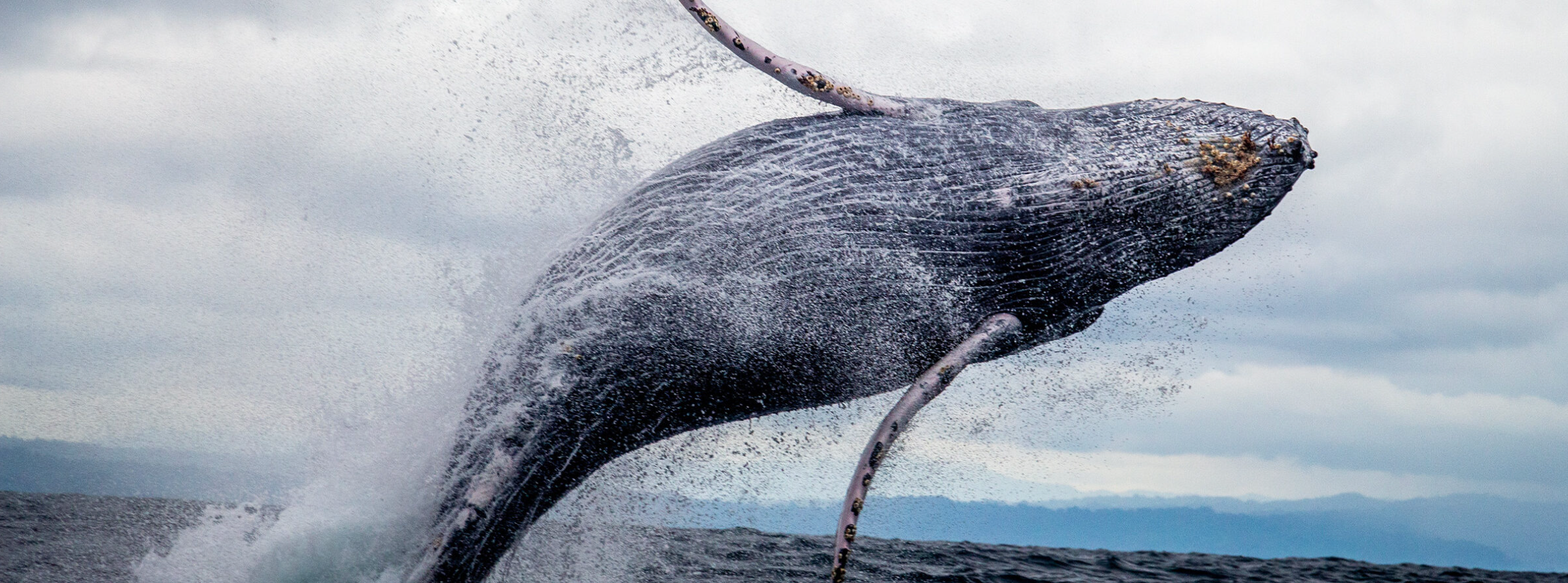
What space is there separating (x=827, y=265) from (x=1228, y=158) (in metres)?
2.28

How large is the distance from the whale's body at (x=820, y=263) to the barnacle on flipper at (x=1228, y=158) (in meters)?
0.01

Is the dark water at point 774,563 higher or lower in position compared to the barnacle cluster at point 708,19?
lower

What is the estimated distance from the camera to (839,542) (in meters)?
5.18

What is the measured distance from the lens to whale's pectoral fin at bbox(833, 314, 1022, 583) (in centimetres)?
519

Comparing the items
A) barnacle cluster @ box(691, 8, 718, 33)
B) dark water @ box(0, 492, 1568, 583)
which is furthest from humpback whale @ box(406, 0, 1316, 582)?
dark water @ box(0, 492, 1568, 583)

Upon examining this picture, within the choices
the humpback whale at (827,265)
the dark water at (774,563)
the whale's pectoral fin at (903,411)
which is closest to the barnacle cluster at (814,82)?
the humpback whale at (827,265)

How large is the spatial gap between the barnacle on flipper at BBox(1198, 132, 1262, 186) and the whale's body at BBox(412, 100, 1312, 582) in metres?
0.01

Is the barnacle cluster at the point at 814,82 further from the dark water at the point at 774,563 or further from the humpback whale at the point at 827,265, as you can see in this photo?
the dark water at the point at 774,563

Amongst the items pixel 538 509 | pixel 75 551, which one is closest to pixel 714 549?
pixel 75 551

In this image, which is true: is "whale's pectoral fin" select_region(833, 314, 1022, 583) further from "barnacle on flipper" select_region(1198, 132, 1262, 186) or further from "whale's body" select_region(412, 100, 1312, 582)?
"barnacle on flipper" select_region(1198, 132, 1262, 186)

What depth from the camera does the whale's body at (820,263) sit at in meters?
5.11

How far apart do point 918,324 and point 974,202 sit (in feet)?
2.32

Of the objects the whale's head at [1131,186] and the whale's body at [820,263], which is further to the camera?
the whale's head at [1131,186]

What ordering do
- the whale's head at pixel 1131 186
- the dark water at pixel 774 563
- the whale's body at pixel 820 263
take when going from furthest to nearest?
the dark water at pixel 774 563 → the whale's head at pixel 1131 186 → the whale's body at pixel 820 263
